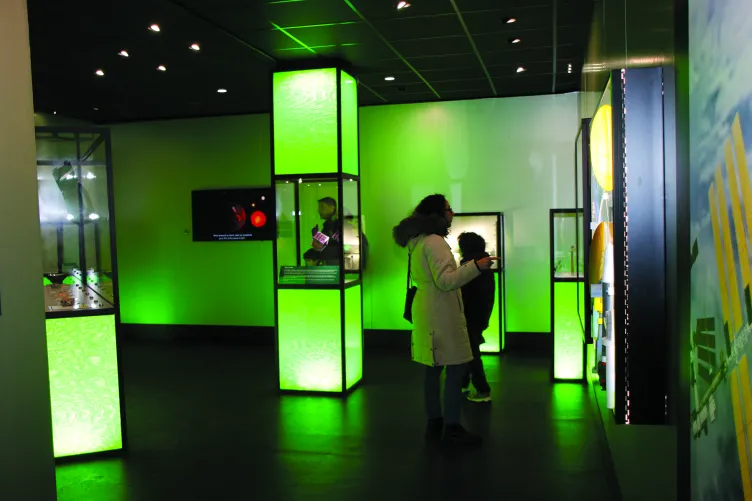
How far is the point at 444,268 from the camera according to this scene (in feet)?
14.3

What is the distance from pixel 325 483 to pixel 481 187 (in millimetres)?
5323

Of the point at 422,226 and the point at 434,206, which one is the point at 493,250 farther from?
the point at 422,226

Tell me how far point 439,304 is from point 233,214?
562 cm

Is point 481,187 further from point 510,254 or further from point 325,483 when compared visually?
point 325,483

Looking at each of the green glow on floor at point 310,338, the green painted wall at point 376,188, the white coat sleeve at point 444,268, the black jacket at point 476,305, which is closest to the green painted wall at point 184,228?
the green painted wall at point 376,188

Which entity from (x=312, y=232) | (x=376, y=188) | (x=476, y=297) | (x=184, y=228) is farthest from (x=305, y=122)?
(x=184, y=228)

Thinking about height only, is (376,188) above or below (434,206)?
above

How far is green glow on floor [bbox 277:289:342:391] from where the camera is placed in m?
6.14

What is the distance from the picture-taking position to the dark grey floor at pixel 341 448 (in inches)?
155

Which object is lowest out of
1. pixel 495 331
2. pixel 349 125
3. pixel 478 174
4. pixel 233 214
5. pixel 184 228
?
pixel 495 331

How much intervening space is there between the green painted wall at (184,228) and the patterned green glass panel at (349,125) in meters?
2.99

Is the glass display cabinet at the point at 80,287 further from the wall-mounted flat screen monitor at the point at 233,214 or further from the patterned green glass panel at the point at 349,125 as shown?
the wall-mounted flat screen monitor at the point at 233,214

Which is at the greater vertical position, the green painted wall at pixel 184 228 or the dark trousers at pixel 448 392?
the green painted wall at pixel 184 228

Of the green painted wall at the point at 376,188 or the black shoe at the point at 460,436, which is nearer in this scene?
the black shoe at the point at 460,436
